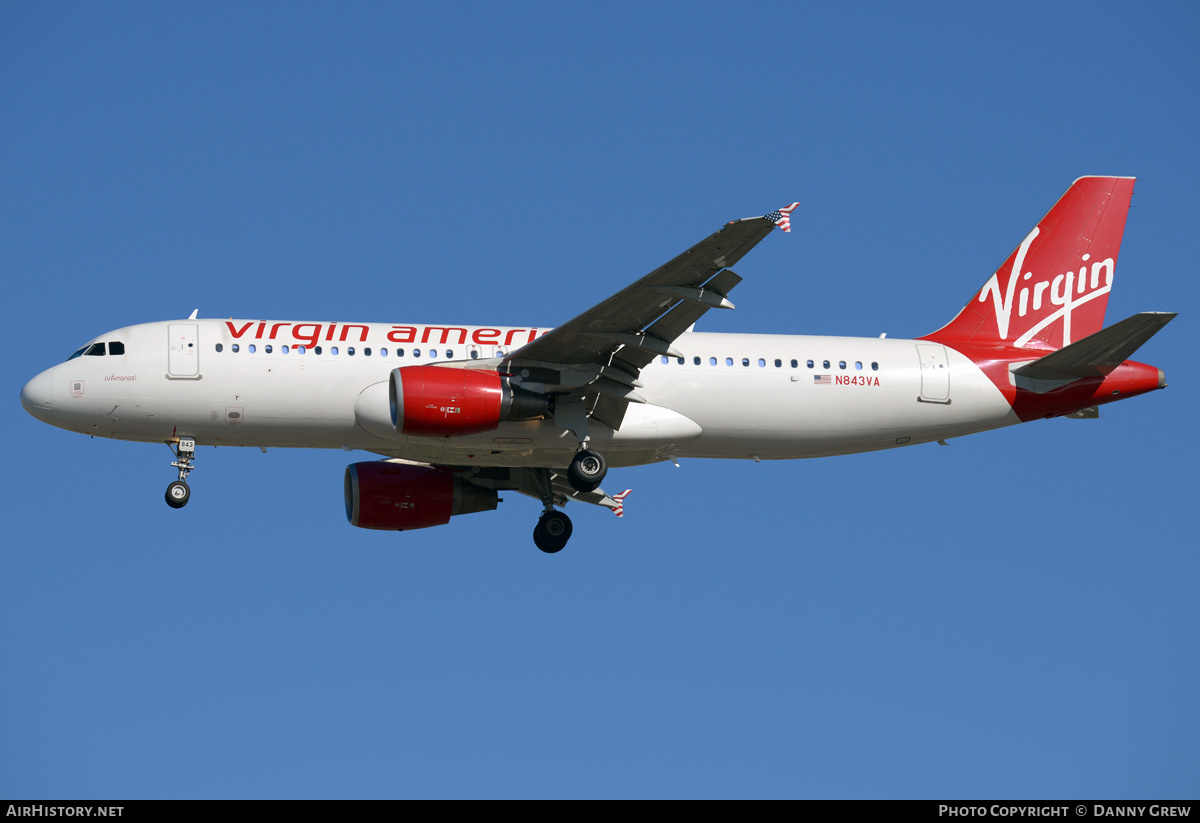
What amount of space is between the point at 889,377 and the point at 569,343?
8.19 metres

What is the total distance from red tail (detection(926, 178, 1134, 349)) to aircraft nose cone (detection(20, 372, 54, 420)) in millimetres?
21223

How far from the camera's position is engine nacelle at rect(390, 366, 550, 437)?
32.4 meters

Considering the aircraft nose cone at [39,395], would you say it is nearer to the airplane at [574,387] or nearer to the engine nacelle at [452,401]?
the airplane at [574,387]

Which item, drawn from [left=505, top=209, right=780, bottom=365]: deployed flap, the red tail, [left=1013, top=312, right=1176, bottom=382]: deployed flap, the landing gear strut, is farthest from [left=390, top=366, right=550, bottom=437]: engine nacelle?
[left=1013, top=312, right=1176, bottom=382]: deployed flap

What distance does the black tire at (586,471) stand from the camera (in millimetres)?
34062

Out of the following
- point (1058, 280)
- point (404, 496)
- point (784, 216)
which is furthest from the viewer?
point (1058, 280)

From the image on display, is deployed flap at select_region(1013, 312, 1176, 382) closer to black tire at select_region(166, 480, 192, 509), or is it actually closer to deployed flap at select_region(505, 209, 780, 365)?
deployed flap at select_region(505, 209, 780, 365)

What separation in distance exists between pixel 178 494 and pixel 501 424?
7612mm

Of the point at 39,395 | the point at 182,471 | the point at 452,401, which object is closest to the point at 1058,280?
the point at 452,401

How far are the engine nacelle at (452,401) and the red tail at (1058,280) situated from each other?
1138cm

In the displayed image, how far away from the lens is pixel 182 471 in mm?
34562

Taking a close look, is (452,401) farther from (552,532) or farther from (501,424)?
(552,532)

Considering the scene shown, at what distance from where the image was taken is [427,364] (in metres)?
34.8
